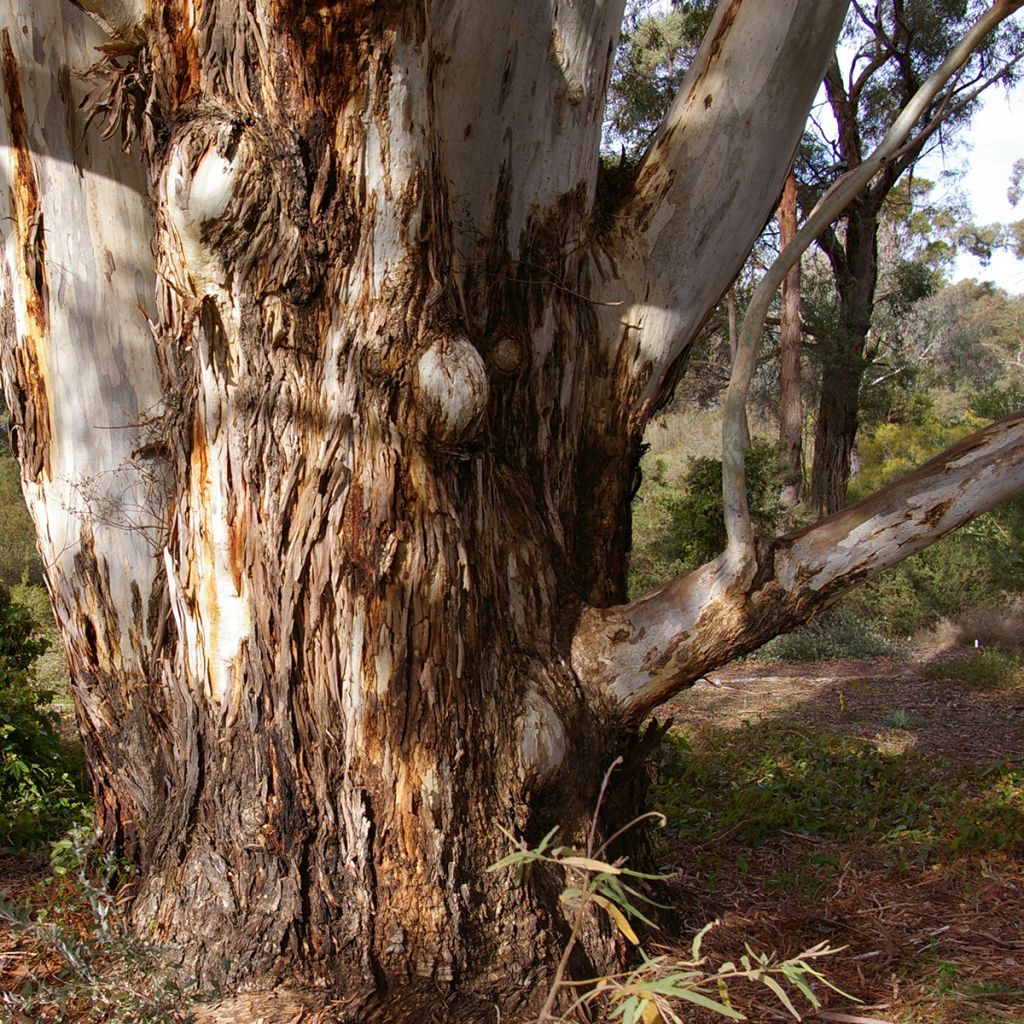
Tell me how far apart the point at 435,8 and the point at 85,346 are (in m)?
1.41

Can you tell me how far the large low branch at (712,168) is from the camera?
3111 mm

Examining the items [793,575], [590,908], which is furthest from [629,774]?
[793,575]

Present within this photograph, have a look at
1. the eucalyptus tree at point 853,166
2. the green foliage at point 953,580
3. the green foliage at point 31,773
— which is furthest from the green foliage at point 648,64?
the green foliage at point 31,773

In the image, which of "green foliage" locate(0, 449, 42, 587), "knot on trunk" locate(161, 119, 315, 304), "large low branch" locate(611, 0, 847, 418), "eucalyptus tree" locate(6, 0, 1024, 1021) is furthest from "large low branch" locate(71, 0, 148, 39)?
"green foliage" locate(0, 449, 42, 587)

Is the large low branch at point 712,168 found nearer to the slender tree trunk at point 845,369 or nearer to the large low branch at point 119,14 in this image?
the large low branch at point 119,14

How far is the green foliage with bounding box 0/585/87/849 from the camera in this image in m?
3.92

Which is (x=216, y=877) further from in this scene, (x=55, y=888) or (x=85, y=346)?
(x=85, y=346)

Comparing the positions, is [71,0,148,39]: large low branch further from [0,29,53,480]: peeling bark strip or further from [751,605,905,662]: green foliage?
[751,605,905,662]: green foliage

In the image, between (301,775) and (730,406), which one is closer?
(301,775)

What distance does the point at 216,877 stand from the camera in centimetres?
262

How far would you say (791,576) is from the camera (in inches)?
112

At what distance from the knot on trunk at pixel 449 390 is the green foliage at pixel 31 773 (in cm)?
253

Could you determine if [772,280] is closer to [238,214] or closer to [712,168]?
[712,168]

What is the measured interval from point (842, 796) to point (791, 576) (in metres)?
2.29
